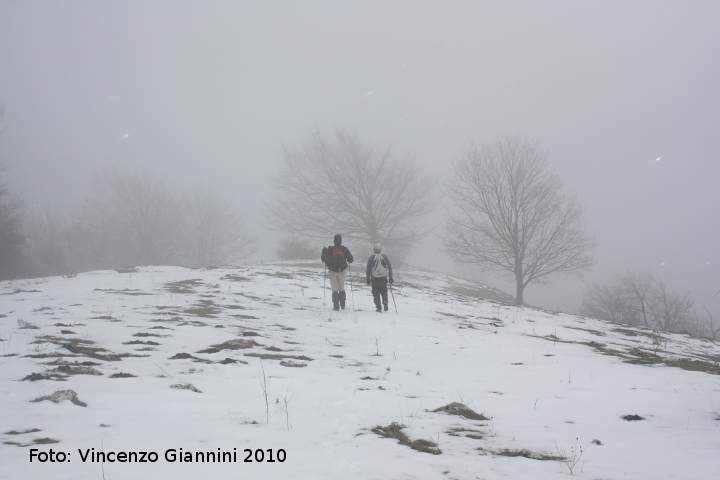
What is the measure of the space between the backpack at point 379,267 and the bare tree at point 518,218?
8676 millimetres

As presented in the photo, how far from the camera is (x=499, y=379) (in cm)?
564

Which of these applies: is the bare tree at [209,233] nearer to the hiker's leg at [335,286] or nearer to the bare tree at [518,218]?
the bare tree at [518,218]

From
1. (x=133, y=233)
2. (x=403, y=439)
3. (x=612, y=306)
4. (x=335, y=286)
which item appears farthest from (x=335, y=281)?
(x=133, y=233)

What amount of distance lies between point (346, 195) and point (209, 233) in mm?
24005

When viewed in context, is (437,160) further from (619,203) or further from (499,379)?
(499,379)

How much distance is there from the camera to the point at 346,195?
87.6 ft

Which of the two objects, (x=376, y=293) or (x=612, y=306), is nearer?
(x=376, y=293)

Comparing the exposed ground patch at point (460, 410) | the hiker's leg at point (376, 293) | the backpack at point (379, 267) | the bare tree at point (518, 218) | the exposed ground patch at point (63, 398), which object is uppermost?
the bare tree at point (518, 218)

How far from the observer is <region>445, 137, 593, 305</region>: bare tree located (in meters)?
19.4

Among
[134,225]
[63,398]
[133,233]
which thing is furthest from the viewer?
[133,233]

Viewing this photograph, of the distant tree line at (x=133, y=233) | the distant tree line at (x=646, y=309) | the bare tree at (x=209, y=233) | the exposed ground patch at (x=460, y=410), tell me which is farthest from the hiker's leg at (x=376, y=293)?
the bare tree at (x=209, y=233)

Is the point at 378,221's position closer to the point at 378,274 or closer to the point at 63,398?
the point at 378,274

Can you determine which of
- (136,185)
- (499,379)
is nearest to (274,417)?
(499,379)

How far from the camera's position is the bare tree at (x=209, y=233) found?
44.5 m
